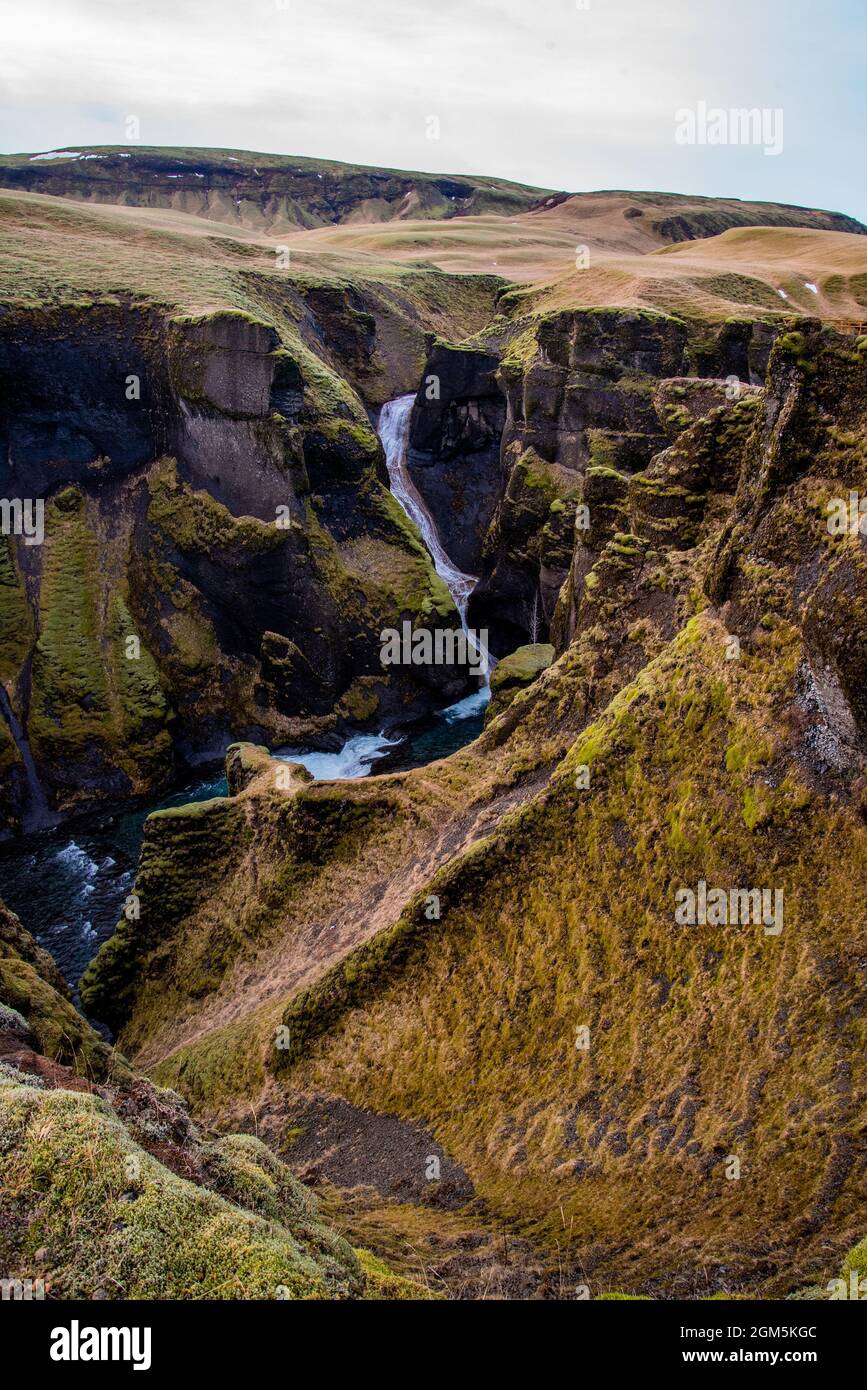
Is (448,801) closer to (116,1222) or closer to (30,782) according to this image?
(116,1222)


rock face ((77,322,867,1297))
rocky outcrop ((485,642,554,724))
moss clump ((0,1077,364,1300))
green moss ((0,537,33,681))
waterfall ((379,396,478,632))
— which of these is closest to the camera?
moss clump ((0,1077,364,1300))

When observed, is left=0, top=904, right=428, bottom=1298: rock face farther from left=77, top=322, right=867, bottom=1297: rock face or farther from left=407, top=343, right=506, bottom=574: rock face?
left=407, top=343, right=506, bottom=574: rock face

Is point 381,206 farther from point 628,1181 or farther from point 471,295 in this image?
point 628,1181

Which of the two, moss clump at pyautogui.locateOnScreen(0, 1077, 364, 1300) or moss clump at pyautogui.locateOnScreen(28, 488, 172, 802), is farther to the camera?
moss clump at pyautogui.locateOnScreen(28, 488, 172, 802)

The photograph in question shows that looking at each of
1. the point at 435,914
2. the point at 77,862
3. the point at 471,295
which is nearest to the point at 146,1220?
the point at 435,914

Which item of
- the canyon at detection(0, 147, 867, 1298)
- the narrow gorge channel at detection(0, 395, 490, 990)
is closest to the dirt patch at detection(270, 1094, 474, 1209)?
the canyon at detection(0, 147, 867, 1298)

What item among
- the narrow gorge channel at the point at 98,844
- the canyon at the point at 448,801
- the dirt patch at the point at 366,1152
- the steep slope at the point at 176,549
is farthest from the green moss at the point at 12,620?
the dirt patch at the point at 366,1152
